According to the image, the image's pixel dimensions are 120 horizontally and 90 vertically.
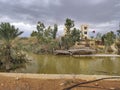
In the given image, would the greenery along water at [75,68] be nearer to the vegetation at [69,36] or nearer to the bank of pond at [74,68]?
the bank of pond at [74,68]

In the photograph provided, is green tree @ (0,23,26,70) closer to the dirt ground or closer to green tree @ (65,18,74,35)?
the dirt ground

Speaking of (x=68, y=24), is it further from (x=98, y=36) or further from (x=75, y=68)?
(x=75, y=68)

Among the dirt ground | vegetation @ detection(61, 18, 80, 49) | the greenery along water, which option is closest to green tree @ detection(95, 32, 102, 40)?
vegetation @ detection(61, 18, 80, 49)

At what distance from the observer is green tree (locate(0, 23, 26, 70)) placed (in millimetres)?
14570

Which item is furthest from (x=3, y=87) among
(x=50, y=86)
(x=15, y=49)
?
(x=15, y=49)

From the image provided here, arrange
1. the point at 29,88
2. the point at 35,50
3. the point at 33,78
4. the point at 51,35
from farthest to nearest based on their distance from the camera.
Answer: the point at 51,35 < the point at 35,50 < the point at 33,78 < the point at 29,88

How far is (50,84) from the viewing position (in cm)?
570

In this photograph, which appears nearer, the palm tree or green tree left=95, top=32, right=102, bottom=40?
the palm tree

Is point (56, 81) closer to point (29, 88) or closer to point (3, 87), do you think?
point (29, 88)

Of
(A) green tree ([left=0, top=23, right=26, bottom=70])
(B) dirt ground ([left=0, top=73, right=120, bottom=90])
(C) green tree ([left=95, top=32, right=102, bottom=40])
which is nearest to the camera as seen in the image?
(B) dirt ground ([left=0, top=73, right=120, bottom=90])

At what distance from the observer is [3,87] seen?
5570 millimetres

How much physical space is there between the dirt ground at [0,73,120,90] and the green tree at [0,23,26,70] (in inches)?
352

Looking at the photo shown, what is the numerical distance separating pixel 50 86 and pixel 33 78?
66 cm

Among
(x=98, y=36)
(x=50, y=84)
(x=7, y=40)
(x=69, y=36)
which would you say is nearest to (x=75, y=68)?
(x=7, y=40)
